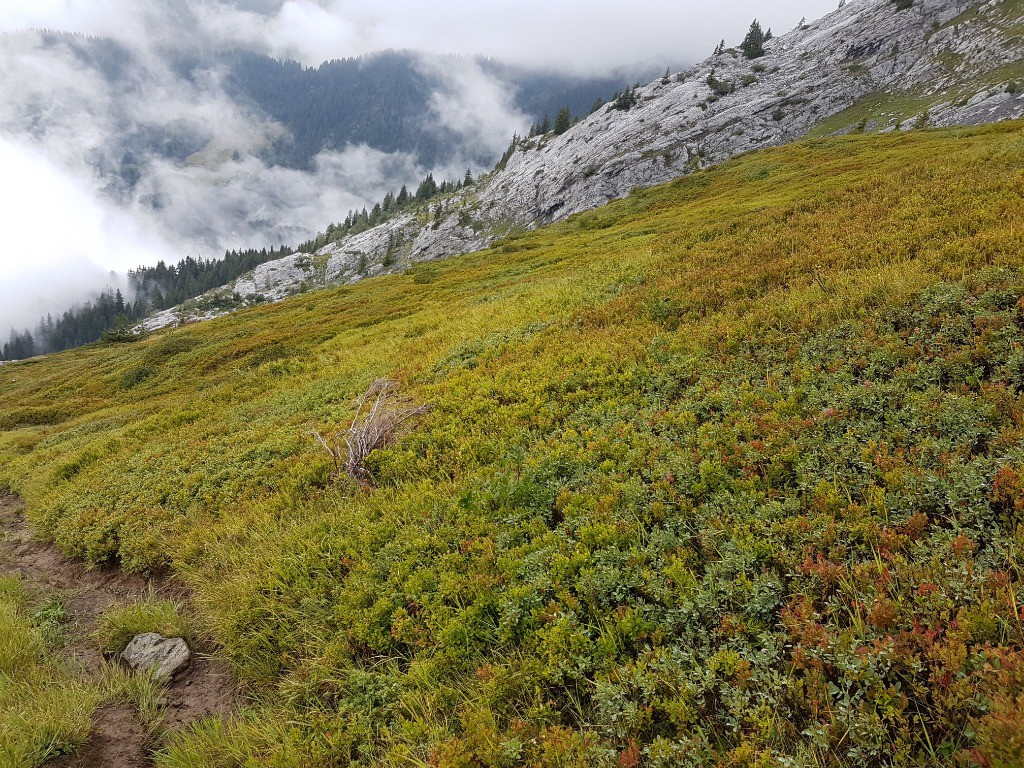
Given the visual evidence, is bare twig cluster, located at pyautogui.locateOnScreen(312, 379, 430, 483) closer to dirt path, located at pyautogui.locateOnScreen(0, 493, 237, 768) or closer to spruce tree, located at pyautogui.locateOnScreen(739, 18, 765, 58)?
dirt path, located at pyautogui.locateOnScreen(0, 493, 237, 768)

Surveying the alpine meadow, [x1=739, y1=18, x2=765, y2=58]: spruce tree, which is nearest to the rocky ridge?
[x1=739, y1=18, x2=765, y2=58]: spruce tree

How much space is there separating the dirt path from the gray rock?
6.2 inches

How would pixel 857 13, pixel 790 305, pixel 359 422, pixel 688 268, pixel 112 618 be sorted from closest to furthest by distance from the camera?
pixel 112 618, pixel 790 305, pixel 359 422, pixel 688 268, pixel 857 13

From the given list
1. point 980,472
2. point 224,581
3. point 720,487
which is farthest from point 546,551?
point 224,581

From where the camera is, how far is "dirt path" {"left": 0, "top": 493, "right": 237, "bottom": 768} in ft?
18.2

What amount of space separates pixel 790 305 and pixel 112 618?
14368mm

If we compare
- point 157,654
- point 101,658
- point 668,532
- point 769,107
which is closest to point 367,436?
point 157,654

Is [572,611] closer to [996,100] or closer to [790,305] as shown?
[790,305]

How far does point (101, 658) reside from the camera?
285 inches

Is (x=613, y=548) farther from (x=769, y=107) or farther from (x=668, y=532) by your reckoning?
(x=769, y=107)

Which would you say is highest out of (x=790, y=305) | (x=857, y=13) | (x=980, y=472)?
(x=857, y=13)

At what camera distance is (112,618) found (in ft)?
25.5

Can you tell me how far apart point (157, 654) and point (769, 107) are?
15964 cm

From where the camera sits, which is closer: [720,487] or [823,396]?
[720,487]
